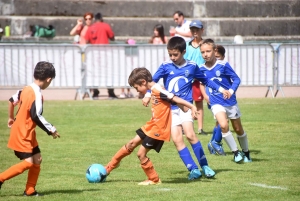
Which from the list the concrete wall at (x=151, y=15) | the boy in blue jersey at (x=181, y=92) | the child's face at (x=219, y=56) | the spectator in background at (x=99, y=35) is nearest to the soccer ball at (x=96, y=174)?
the boy in blue jersey at (x=181, y=92)

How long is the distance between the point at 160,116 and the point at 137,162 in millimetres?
2103

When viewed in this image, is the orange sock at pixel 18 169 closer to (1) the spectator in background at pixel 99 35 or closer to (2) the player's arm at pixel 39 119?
(2) the player's arm at pixel 39 119

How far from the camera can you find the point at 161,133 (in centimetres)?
861

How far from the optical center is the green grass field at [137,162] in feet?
26.7

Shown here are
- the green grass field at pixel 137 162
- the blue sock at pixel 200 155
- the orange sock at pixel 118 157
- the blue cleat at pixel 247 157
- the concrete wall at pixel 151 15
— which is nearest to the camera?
the green grass field at pixel 137 162

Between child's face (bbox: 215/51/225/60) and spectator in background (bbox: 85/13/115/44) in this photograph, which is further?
spectator in background (bbox: 85/13/115/44)

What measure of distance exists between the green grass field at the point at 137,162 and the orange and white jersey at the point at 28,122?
0.60m

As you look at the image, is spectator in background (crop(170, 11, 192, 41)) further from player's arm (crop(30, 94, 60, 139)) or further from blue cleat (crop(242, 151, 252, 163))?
player's arm (crop(30, 94, 60, 139))

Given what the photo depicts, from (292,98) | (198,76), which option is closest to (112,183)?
(198,76)

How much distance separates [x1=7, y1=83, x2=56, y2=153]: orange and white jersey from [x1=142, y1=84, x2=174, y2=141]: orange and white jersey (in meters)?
1.36

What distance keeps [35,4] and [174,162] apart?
54.5 feet

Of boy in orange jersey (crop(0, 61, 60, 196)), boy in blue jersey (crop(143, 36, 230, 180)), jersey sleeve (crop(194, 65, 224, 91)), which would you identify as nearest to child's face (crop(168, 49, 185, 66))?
boy in blue jersey (crop(143, 36, 230, 180))

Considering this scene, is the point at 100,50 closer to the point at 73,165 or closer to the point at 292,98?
the point at 292,98

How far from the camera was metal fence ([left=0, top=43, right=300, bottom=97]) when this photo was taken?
1923cm
